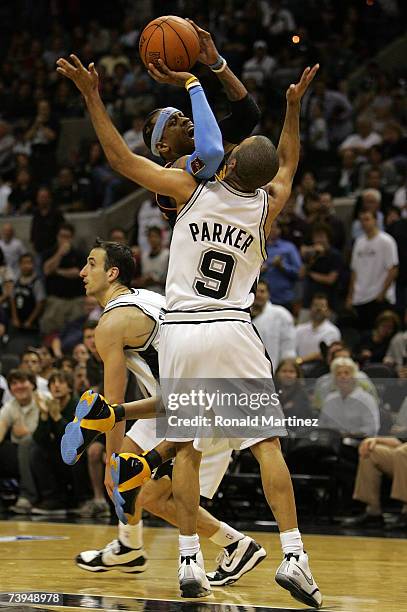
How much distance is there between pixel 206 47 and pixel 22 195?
10986 mm

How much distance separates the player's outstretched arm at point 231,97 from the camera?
6161mm

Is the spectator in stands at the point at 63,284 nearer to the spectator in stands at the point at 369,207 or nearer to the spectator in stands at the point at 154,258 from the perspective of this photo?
the spectator in stands at the point at 154,258

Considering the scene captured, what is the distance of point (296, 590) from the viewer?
5.32m

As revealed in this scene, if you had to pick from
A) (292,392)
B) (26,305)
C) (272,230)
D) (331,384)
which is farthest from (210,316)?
(26,305)

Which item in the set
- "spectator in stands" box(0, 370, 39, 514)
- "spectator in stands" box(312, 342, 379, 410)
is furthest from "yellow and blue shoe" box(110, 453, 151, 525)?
"spectator in stands" box(0, 370, 39, 514)

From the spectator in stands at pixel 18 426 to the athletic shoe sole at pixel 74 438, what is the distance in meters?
5.49

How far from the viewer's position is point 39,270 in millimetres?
15242

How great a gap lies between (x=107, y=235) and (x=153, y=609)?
11.3 m

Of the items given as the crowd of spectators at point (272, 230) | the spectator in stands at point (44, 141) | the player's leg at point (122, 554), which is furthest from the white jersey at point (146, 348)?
the spectator in stands at point (44, 141)

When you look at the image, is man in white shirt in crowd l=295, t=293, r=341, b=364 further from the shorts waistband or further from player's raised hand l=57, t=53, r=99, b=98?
player's raised hand l=57, t=53, r=99, b=98

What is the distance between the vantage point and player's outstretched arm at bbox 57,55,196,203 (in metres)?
5.58

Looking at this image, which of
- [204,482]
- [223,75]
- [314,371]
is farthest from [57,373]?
[223,75]

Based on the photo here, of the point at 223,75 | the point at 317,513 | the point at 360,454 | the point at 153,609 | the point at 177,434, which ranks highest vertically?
Result: the point at 223,75

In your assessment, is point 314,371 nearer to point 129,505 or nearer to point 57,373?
point 57,373
